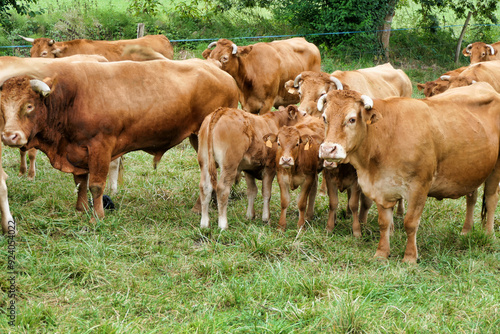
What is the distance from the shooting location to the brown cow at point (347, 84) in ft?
26.1

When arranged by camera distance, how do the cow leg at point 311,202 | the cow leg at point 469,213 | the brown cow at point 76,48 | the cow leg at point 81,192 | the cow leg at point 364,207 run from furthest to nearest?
the brown cow at point 76,48
the cow leg at point 311,202
the cow leg at point 81,192
the cow leg at point 364,207
the cow leg at point 469,213

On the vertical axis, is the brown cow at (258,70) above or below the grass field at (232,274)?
above

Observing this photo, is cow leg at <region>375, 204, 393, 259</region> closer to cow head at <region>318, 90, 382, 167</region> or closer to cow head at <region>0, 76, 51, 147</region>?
cow head at <region>318, 90, 382, 167</region>

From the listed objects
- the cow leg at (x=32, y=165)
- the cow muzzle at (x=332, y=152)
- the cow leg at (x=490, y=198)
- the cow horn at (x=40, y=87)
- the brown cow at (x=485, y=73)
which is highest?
the cow horn at (x=40, y=87)

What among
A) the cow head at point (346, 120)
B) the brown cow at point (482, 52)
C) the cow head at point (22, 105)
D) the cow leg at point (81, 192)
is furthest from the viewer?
the brown cow at point (482, 52)

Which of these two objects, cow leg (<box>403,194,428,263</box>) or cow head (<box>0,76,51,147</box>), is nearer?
cow leg (<box>403,194,428,263</box>)

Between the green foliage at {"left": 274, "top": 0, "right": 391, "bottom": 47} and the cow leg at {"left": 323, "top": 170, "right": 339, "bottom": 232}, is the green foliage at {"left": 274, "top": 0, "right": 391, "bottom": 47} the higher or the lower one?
the higher one

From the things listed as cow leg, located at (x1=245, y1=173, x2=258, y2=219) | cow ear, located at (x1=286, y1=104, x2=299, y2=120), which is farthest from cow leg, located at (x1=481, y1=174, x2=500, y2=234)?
cow leg, located at (x1=245, y1=173, x2=258, y2=219)

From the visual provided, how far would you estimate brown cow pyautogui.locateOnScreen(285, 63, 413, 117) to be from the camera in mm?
7957

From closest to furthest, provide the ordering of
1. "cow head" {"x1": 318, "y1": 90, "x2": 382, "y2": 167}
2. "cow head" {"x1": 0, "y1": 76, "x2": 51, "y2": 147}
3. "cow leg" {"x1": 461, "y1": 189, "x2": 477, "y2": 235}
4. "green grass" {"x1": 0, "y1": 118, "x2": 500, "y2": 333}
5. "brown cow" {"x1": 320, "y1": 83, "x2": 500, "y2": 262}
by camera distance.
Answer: "green grass" {"x1": 0, "y1": 118, "x2": 500, "y2": 333}, "cow head" {"x1": 318, "y1": 90, "x2": 382, "y2": 167}, "brown cow" {"x1": 320, "y1": 83, "x2": 500, "y2": 262}, "cow head" {"x1": 0, "y1": 76, "x2": 51, "y2": 147}, "cow leg" {"x1": 461, "y1": 189, "x2": 477, "y2": 235}

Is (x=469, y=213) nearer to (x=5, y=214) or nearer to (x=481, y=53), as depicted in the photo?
(x=5, y=214)

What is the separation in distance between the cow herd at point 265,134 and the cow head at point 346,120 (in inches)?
0.5

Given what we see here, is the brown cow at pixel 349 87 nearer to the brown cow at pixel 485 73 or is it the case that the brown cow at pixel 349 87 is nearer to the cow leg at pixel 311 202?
the cow leg at pixel 311 202

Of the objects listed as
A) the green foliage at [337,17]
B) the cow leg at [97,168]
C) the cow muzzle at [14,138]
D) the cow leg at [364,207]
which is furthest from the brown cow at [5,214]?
the green foliage at [337,17]
